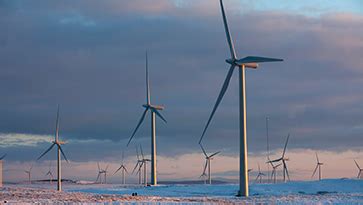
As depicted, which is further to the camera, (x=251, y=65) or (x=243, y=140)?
(x=251, y=65)

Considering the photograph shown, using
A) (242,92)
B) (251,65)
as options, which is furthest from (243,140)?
(251,65)

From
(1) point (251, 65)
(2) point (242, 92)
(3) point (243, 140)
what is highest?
(1) point (251, 65)

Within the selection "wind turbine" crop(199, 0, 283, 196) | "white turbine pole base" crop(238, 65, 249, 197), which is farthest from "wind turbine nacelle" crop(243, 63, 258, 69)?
"white turbine pole base" crop(238, 65, 249, 197)

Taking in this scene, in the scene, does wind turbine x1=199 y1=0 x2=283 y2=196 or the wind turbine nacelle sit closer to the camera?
wind turbine x1=199 y1=0 x2=283 y2=196

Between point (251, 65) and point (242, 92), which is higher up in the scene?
point (251, 65)

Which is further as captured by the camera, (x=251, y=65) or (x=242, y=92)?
(x=251, y=65)

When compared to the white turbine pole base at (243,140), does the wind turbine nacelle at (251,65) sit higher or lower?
higher

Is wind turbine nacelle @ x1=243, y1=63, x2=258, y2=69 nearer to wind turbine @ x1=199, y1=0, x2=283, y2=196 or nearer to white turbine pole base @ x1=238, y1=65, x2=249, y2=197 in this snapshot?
wind turbine @ x1=199, y1=0, x2=283, y2=196

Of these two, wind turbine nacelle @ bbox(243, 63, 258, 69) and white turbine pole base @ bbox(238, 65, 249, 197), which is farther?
wind turbine nacelle @ bbox(243, 63, 258, 69)

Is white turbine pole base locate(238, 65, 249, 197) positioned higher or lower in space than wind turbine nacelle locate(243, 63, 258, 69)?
lower

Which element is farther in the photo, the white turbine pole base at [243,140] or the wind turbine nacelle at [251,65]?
the wind turbine nacelle at [251,65]

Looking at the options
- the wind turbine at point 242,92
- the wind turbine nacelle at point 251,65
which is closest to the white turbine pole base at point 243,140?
the wind turbine at point 242,92

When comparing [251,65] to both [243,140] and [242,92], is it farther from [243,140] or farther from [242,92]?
[243,140]

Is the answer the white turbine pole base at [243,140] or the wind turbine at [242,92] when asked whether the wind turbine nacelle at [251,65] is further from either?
the white turbine pole base at [243,140]
